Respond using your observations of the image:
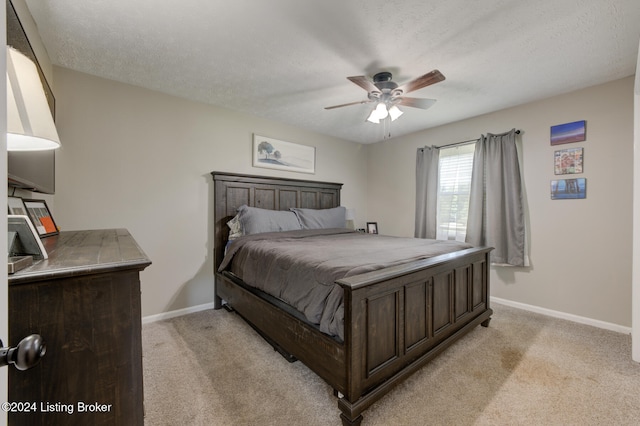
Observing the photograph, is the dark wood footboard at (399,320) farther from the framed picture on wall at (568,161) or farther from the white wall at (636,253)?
the framed picture on wall at (568,161)

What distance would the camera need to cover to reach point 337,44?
2.03 meters

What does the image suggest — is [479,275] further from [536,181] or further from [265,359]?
[265,359]

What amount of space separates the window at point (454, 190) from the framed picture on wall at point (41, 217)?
162 inches

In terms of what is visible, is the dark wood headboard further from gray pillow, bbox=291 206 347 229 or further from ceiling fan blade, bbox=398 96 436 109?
ceiling fan blade, bbox=398 96 436 109

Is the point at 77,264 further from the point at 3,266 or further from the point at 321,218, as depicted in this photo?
the point at 321,218

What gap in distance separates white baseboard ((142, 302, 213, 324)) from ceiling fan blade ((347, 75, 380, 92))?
9.55ft

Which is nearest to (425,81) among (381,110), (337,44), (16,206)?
(381,110)

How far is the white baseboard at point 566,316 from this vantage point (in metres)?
2.58

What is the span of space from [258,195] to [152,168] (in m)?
1.23

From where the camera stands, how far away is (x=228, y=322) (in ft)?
9.19

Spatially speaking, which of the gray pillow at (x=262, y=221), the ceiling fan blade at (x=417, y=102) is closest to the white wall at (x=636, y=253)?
the ceiling fan blade at (x=417, y=102)

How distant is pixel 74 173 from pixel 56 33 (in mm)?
1131

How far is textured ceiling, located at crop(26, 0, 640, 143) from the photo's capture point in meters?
1.70

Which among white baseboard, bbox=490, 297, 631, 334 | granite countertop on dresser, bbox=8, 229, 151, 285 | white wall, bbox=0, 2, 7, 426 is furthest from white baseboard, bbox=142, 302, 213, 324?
white baseboard, bbox=490, 297, 631, 334
